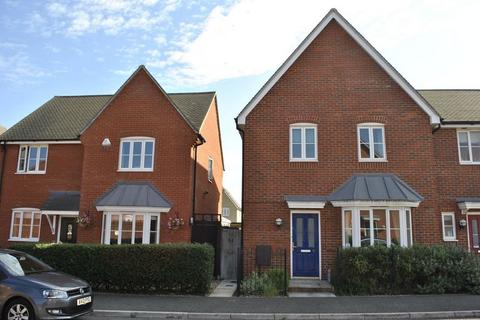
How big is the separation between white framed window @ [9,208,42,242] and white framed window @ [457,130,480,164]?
1884 cm

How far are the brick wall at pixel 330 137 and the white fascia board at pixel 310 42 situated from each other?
0.64ft

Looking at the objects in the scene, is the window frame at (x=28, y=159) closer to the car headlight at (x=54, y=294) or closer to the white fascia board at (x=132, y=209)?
the white fascia board at (x=132, y=209)

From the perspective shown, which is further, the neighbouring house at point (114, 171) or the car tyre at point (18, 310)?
the neighbouring house at point (114, 171)

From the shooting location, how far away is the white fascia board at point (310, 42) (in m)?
16.1

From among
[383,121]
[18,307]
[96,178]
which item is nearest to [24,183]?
[96,178]

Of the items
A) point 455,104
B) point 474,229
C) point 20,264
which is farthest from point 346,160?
point 20,264

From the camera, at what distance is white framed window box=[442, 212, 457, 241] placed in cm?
1650

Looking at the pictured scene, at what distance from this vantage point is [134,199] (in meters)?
16.8

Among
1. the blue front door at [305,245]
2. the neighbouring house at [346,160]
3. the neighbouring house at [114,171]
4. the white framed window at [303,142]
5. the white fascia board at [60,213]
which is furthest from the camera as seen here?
the white fascia board at [60,213]

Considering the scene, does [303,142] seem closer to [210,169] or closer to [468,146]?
[468,146]

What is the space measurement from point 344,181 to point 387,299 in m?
5.02

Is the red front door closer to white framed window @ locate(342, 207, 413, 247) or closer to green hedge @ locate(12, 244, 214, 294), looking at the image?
white framed window @ locate(342, 207, 413, 247)

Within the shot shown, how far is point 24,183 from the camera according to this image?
20.1 meters

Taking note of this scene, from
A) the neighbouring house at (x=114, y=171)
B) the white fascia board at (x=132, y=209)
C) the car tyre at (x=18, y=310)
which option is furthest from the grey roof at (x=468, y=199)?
the car tyre at (x=18, y=310)
